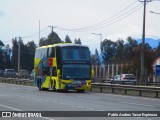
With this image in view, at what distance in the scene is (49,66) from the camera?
132 ft

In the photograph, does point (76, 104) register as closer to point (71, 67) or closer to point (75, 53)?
point (71, 67)

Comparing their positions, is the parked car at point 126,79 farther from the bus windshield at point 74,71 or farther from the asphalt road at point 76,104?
the asphalt road at point 76,104

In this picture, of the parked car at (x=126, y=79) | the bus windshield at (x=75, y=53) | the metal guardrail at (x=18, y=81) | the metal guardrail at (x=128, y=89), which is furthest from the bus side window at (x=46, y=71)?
the metal guardrail at (x=18, y=81)

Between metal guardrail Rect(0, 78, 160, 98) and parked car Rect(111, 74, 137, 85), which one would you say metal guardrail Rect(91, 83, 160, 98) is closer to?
metal guardrail Rect(0, 78, 160, 98)

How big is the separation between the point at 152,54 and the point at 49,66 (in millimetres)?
54147

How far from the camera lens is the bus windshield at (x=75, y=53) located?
3788cm

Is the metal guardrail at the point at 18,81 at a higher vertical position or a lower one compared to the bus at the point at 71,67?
lower

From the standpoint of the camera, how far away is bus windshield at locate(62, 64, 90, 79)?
37.8 metres

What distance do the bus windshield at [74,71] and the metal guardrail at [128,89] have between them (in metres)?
2.95

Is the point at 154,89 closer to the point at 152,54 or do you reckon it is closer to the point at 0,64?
the point at 152,54

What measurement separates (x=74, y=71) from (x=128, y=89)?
4.56 meters

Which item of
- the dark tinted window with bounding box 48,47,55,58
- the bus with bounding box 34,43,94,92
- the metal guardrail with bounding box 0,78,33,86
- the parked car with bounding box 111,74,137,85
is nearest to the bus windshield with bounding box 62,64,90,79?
the bus with bounding box 34,43,94,92

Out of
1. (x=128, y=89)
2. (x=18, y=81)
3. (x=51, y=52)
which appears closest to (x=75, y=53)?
(x=51, y=52)

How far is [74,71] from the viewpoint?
125ft
